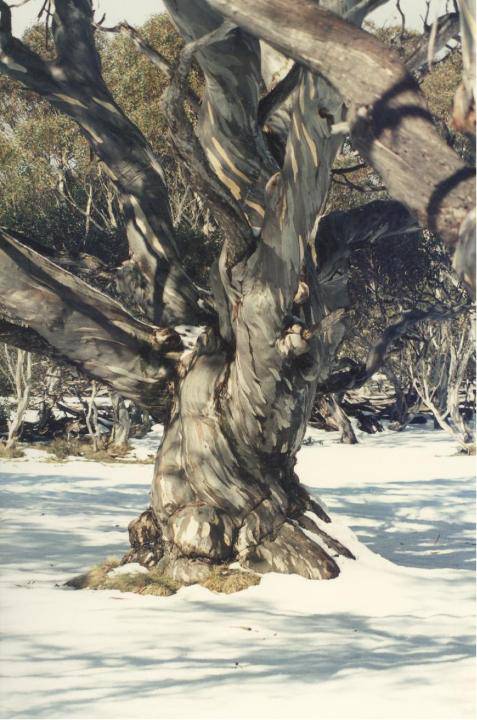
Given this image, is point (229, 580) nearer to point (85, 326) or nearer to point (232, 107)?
point (85, 326)

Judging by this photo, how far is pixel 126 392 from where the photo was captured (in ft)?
24.7

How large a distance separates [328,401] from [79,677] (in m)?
17.0

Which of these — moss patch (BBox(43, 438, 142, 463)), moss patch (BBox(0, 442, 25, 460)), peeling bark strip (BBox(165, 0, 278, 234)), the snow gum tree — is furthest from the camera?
moss patch (BBox(43, 438, 142, 463))

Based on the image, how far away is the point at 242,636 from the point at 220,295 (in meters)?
2.65

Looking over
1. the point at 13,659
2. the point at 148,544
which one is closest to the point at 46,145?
the point at 148,544

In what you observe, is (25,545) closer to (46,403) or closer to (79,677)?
(79,677)

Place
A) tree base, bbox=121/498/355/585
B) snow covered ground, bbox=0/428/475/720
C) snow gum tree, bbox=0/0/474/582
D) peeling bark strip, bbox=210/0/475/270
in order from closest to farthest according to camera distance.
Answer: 1. peeling bark strip, bbox=210/0/475/270
2. snow covered ground, bbox=0/428/475/720
3. snow gum tree, bbox=0/0/474/582
4. tree base, bbox=121/498/355/585

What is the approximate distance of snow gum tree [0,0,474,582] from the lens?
6.01m

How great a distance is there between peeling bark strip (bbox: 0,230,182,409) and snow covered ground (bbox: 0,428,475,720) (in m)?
1.59

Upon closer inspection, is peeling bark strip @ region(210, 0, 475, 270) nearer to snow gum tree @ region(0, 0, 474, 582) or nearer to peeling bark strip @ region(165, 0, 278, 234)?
snow gum tree @ region(0, 0, 474, 582)

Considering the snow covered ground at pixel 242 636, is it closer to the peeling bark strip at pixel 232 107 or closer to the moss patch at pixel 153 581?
the moss patch at pixel 153 581

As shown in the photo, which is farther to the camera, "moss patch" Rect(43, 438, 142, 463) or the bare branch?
"moss patch" Rect(43, 438, 142, 463)

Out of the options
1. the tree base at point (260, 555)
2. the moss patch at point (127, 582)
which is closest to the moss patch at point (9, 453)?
the tree base at point (260, 555)

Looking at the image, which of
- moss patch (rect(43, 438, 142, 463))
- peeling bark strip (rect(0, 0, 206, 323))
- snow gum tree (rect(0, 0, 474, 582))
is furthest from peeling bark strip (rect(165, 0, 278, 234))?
moss patch (rect(43, 438, 142, 463))
